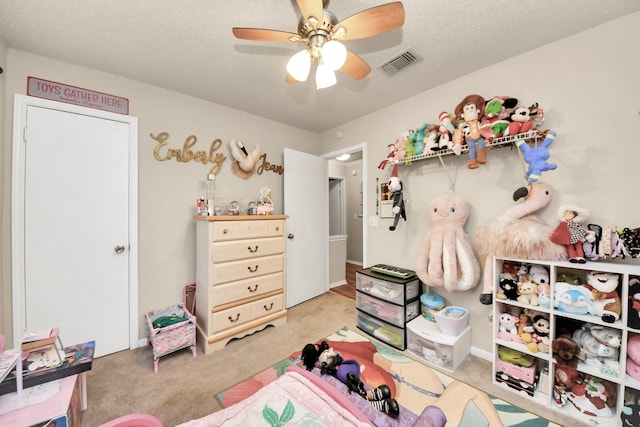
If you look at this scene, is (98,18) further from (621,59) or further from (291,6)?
(621,59)

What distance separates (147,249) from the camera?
7.30ft

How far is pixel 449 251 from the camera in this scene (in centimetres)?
193

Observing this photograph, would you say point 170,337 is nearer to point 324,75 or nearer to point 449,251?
point 324,75

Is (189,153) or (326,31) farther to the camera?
(189,153)

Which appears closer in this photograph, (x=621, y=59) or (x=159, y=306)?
(x=621, y=59)

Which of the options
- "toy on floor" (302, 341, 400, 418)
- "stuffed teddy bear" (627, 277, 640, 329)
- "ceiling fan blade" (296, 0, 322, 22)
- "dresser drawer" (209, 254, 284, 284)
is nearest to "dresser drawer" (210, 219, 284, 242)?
"dresser drawer" (209, 254, 284, 284)

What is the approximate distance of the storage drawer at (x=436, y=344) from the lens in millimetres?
1832

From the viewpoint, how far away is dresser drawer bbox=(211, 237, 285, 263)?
7.03ft

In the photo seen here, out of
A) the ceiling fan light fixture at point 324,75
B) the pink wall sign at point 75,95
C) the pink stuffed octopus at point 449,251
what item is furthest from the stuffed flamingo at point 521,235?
the pink wall sign at point 75,95

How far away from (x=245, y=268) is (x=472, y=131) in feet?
7.74

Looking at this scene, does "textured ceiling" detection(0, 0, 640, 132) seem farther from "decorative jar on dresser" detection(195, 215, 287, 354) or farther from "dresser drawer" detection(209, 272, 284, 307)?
"dresser drawer" detection(209, 272, 284, 307)

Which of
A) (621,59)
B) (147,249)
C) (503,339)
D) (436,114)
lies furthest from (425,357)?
(147,249)

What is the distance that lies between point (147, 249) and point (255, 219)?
1050 millimetres

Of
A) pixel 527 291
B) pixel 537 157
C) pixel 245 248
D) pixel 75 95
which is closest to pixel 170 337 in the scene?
pixel 245 248
